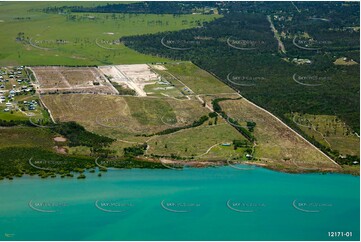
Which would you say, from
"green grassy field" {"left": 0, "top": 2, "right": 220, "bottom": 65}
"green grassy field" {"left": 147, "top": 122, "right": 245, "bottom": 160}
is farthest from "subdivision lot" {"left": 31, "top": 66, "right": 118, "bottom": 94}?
"green grassy field" {"left": 147, "top": 122, "right": 245, "bottom": 160}

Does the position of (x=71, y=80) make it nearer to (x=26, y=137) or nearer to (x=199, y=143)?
(x=26, y=137)

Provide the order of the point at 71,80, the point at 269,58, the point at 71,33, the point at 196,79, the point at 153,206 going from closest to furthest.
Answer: the point at 153,206
the point at 71,80
the point at 196,79
the point at 269,58
the point at 71,33

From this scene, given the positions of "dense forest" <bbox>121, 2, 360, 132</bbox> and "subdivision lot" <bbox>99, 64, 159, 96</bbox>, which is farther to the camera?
"subdivision lot" <bbox>99, 64, 159, 96</bbox>

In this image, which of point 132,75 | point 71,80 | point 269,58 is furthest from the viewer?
point 269,58

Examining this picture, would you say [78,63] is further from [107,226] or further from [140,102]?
[107,226]

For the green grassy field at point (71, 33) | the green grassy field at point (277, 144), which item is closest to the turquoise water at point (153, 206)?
the green grassy field at point (277, 144)

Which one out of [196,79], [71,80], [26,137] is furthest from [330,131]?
[71,80]

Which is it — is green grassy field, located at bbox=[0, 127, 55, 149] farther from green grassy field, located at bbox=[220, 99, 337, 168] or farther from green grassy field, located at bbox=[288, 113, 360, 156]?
green grassy field, located at bbox=[288, 113, 360, 156]

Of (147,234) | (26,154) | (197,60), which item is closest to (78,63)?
(197,60)
